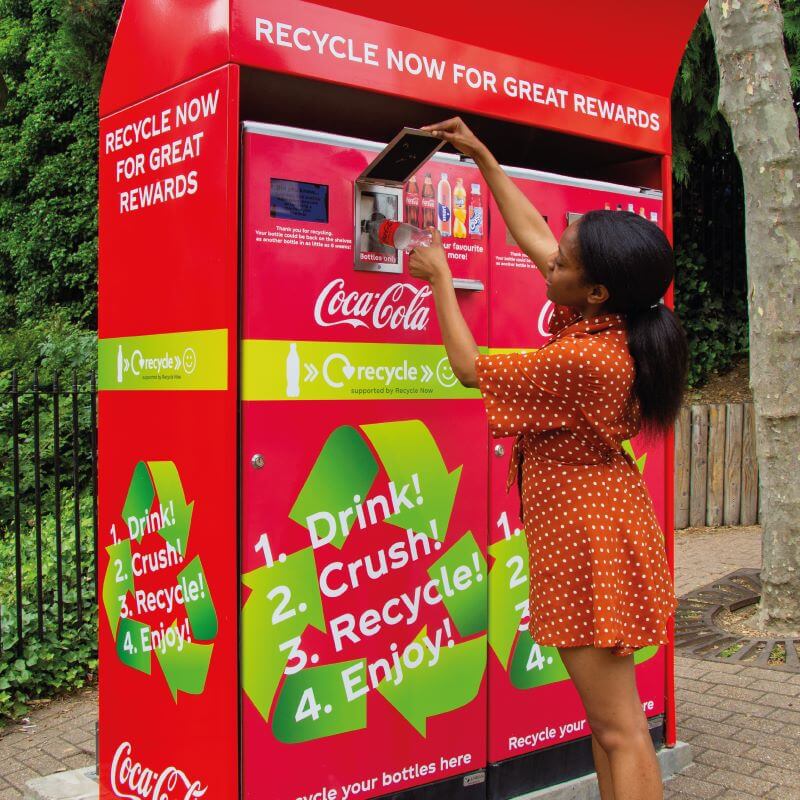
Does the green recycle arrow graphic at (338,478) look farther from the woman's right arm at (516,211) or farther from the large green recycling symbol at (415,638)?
the woman's right arm at (516,211)

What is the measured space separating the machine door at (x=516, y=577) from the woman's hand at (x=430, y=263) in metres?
0.61

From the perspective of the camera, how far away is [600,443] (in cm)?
253

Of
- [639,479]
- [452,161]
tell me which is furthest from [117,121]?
[639,479]

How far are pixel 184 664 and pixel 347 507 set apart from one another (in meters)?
0.68

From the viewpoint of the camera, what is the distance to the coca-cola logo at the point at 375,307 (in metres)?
2.87

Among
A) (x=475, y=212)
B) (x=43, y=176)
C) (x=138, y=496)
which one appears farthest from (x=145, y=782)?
(x=43, y=176)

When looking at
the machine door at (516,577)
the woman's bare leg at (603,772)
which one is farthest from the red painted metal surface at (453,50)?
the woman's bare leg at (603,772)

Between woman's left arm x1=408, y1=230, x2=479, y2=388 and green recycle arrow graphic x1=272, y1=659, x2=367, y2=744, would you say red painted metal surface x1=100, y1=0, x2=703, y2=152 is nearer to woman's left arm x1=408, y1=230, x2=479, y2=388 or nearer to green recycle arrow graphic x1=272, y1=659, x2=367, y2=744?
woman's left arm x1=408, y1=230, x2=479, y2=388

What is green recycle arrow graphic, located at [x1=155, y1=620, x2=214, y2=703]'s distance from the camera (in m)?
2.78

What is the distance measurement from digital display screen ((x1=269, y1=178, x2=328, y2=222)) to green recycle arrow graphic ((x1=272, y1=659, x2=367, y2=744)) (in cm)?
135

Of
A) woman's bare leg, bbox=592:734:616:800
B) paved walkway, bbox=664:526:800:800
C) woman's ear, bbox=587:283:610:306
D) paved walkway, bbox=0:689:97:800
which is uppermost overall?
woman's ear, bbox=587:283:610:306

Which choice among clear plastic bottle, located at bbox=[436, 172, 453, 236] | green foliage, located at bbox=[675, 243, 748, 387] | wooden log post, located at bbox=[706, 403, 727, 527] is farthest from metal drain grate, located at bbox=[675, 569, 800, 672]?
green foliage, located at bbox=[675, 243, 748, 387]

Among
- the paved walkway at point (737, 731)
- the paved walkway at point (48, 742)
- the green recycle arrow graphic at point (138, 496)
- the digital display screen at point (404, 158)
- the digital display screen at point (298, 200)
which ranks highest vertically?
the digital display screen at point (404, 158)

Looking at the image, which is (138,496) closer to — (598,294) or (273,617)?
(273,617)
